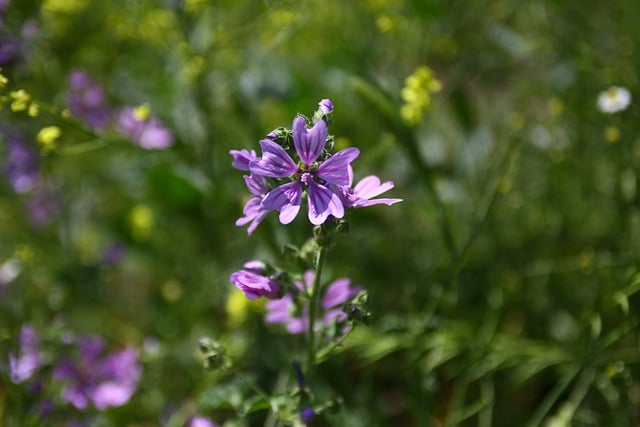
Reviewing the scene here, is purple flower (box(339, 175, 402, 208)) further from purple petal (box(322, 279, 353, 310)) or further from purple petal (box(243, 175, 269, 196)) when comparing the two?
purple petal (box(322, 279, 353, 310))

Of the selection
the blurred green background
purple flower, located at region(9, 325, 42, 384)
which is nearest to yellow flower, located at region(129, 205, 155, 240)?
the blurred green background

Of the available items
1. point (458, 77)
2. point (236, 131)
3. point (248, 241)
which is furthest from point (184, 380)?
point (458, 77)

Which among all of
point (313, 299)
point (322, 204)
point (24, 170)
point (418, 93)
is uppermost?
point (24, 170)

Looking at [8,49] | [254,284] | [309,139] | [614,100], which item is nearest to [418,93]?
[614,100]

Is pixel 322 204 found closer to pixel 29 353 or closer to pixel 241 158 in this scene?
pixel 241 158

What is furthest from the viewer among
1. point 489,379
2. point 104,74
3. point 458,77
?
point 104,74

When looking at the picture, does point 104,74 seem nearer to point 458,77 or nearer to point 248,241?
point 248,241

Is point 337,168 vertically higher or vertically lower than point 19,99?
lower

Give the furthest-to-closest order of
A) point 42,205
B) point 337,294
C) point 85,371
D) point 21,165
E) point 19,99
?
point 42,205 → point 21,165 → point 85,371 → point 19,99 → point 337,294
